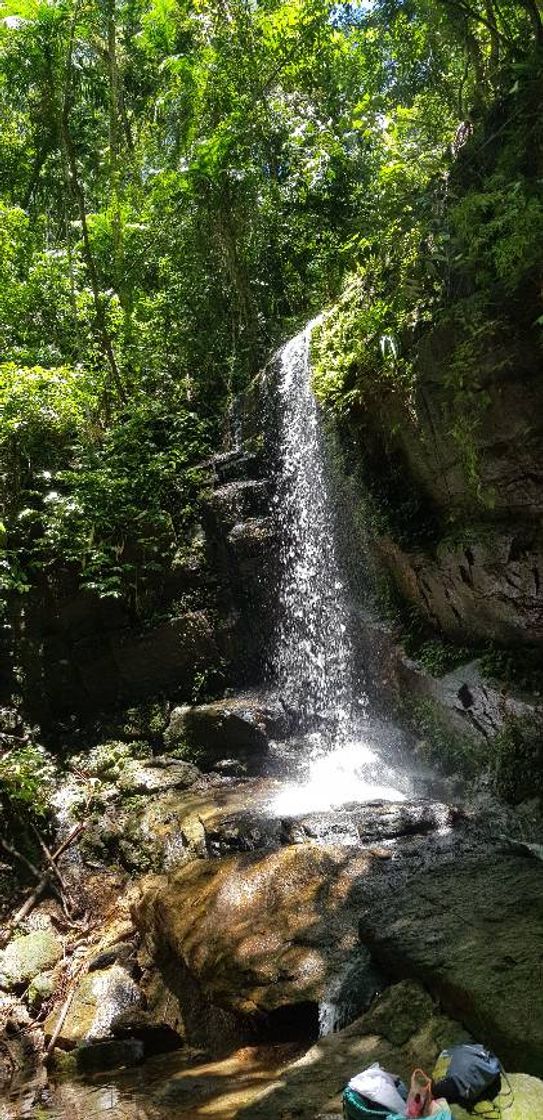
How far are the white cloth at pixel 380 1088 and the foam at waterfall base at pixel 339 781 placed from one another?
12.6ft

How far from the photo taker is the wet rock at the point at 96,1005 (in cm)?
499

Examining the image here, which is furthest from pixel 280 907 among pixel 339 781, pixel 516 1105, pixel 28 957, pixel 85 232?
pixel 85 232

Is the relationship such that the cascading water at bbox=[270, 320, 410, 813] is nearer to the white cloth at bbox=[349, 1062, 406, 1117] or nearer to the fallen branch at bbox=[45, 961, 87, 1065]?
the fallen branch at bbox=[45, 961, 87, 1065]

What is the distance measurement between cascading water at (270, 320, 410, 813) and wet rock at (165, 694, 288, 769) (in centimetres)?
39

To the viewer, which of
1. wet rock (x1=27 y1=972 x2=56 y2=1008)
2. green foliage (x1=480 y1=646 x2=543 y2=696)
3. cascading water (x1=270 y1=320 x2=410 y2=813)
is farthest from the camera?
cascading water (x1=270 y1=320 x2=410 y2=813)

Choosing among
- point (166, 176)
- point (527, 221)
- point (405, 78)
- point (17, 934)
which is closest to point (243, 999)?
point (17, 934)

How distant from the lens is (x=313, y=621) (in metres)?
9.94

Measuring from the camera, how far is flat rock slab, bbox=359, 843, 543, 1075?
315 cm

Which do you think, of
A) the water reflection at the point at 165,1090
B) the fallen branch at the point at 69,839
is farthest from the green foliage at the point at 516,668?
the fallen branch at the point at 69,839

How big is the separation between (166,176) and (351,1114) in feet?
44.8

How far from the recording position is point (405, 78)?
30.0 feet

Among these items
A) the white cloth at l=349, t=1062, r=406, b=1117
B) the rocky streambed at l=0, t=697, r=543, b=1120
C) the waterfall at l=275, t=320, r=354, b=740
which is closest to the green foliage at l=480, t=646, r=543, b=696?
the rocky streambed at l=0, t=697, r=543, b=1120

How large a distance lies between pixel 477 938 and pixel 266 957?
1319 mm

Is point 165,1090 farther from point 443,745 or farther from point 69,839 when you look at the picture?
point 443,745
